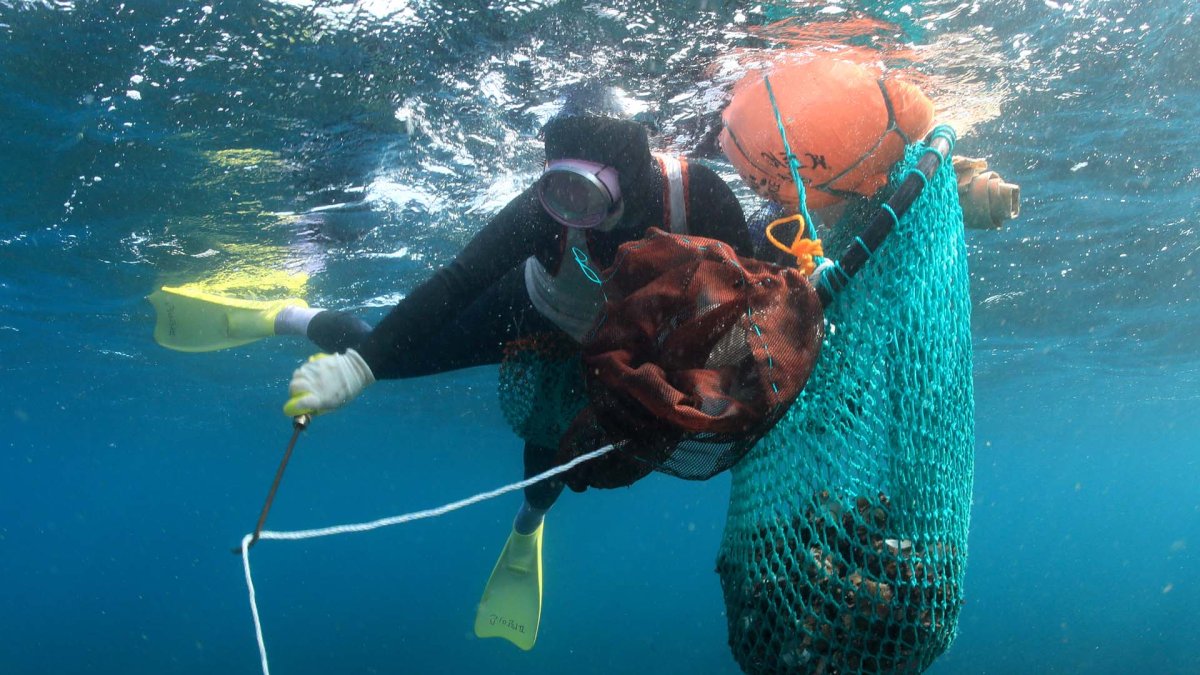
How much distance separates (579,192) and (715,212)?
33.4 inches

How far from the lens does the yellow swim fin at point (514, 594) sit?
793 centimetres

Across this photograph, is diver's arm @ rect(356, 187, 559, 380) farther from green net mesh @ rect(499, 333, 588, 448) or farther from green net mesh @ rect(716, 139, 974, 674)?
green net mesh @ rect(716, 139, 974, 674)

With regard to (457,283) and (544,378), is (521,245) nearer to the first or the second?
(457,283)

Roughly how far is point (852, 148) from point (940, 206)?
92 centimetres

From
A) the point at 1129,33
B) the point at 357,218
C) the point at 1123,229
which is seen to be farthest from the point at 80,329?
the point at 1123,229

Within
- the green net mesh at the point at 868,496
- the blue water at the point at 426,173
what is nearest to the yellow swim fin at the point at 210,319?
the blue water at the point at 426,173

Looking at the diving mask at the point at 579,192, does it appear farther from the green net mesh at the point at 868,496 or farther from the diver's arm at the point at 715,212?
the green net mesh at the point at 868,496

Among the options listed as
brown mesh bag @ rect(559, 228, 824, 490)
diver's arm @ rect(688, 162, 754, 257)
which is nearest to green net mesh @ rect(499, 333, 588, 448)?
diver's arm @ rect(688, 162, 754, 257)

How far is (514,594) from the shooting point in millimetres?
8070

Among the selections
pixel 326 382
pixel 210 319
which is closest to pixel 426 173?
pixel 210 319

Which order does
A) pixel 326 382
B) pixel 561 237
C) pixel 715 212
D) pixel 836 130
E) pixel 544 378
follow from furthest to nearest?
pixel 544 378, pixel 561 237, pixel 715 212, pixel 836 130, pixel 326 382

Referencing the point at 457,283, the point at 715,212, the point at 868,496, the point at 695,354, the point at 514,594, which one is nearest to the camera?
the point at 695,354

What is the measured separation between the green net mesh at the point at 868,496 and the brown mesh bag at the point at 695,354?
429 millimetres

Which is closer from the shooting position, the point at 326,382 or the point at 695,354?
the point at 695,354
